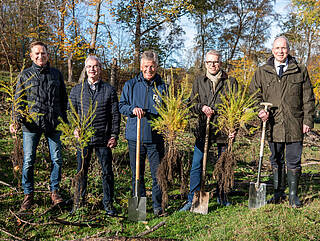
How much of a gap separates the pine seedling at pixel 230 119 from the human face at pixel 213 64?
31 centimetres

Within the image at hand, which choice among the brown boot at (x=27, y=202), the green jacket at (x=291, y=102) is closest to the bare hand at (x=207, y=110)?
the green jacket at (x=291, y=102)

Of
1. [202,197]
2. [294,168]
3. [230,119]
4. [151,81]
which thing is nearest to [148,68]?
[151,81]

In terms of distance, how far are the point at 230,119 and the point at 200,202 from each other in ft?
4.42

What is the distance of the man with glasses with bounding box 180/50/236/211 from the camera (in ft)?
12.0

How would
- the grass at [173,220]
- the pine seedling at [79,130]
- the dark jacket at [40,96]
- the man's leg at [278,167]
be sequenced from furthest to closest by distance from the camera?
the man's leg at [278,167], the dark jacket at [40,96], the pine seedling at [79,130], the grass at [173,220]

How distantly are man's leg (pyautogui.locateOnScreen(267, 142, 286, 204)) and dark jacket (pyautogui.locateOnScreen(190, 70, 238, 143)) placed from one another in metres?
0.88

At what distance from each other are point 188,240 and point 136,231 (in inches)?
30.0

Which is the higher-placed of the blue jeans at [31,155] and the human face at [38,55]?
the human face at [38,55]

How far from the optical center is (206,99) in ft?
12.4

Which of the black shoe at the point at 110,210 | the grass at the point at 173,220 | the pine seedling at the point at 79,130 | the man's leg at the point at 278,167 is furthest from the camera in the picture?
the man's leg at the point at 278,167

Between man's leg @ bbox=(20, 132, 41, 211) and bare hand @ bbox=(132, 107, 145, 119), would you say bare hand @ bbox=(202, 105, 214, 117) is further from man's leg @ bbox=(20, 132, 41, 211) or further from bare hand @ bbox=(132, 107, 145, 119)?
man's leg @ bbox=(20, 132, 41, 211)

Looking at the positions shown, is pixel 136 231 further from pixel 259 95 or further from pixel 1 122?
pixel 1 122

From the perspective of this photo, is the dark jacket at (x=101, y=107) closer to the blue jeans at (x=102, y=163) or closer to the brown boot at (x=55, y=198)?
the blue jeans at (x=102, y=163)

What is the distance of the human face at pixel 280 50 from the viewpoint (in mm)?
3654
